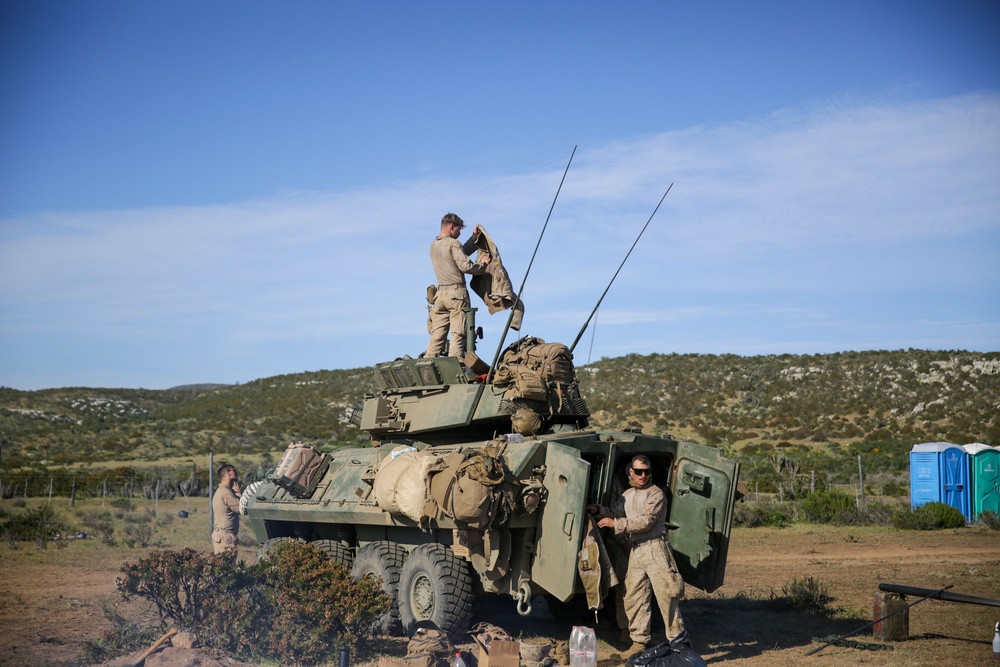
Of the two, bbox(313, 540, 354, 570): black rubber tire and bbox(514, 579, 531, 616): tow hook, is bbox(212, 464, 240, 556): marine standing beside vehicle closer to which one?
bbox(313, 540, 354, 570): black rubber tire

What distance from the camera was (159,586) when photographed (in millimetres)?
9617

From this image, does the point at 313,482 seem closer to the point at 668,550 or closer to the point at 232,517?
the point at 232,517

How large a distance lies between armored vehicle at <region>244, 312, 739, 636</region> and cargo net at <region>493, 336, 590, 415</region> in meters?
0.02

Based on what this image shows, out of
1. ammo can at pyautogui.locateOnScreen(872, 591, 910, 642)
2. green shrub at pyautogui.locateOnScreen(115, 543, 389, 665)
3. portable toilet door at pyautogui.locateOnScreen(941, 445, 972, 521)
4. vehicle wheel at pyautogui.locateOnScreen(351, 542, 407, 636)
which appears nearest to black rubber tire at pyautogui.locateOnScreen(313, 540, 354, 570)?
vehicle wheel at pyautogui.locateOnScreen(351, 542, 407, 636)

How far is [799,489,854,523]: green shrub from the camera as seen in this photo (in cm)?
2483

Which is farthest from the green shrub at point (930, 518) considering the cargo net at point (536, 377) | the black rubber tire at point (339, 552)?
the black rubber tire at point (339, 552)

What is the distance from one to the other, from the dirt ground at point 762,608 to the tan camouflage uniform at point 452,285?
10.7 ft

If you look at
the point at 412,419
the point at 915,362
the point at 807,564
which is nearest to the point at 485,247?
the point at 412,419

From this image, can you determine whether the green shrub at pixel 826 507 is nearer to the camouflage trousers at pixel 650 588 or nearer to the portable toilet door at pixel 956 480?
the portable toilet door at pixel 956 480

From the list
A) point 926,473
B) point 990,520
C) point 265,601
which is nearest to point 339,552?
point 265,601

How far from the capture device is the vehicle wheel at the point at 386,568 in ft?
35.7

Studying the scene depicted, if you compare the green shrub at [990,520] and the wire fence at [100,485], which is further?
the wire fence at [100,485]

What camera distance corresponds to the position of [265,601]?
31.6ft

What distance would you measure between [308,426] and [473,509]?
41.6 meters
